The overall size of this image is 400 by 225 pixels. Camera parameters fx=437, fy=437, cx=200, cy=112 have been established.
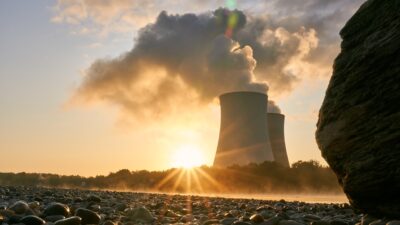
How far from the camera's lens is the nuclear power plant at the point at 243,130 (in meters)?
22.0

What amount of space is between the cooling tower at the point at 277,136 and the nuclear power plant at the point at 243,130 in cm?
497

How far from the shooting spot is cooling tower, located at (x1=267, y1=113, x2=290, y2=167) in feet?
97.5

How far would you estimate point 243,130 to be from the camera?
21906 mm

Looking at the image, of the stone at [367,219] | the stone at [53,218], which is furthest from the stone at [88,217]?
the stone at [367,219]

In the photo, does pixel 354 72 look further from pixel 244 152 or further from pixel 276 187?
pixel 276 187

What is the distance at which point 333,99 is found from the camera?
14.2 feet

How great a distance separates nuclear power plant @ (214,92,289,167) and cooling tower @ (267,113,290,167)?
16.3 feet

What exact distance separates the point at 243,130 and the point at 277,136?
856 centimetres

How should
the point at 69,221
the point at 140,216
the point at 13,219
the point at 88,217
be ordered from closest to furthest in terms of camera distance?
the point at 69,221, the point at 13,219, the point at 88,217, the point at 140,216

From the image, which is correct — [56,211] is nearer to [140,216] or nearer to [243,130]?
[140,216]

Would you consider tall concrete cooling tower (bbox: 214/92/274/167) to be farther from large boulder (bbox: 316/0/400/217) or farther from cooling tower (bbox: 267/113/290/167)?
large boulder (bbox: 316/0/400/217)

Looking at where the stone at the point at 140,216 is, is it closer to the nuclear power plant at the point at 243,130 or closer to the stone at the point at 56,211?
the stone at the point at 56,211

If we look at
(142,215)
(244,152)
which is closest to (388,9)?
(142,215)

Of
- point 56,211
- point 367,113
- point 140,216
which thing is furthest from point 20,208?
point 367,113
